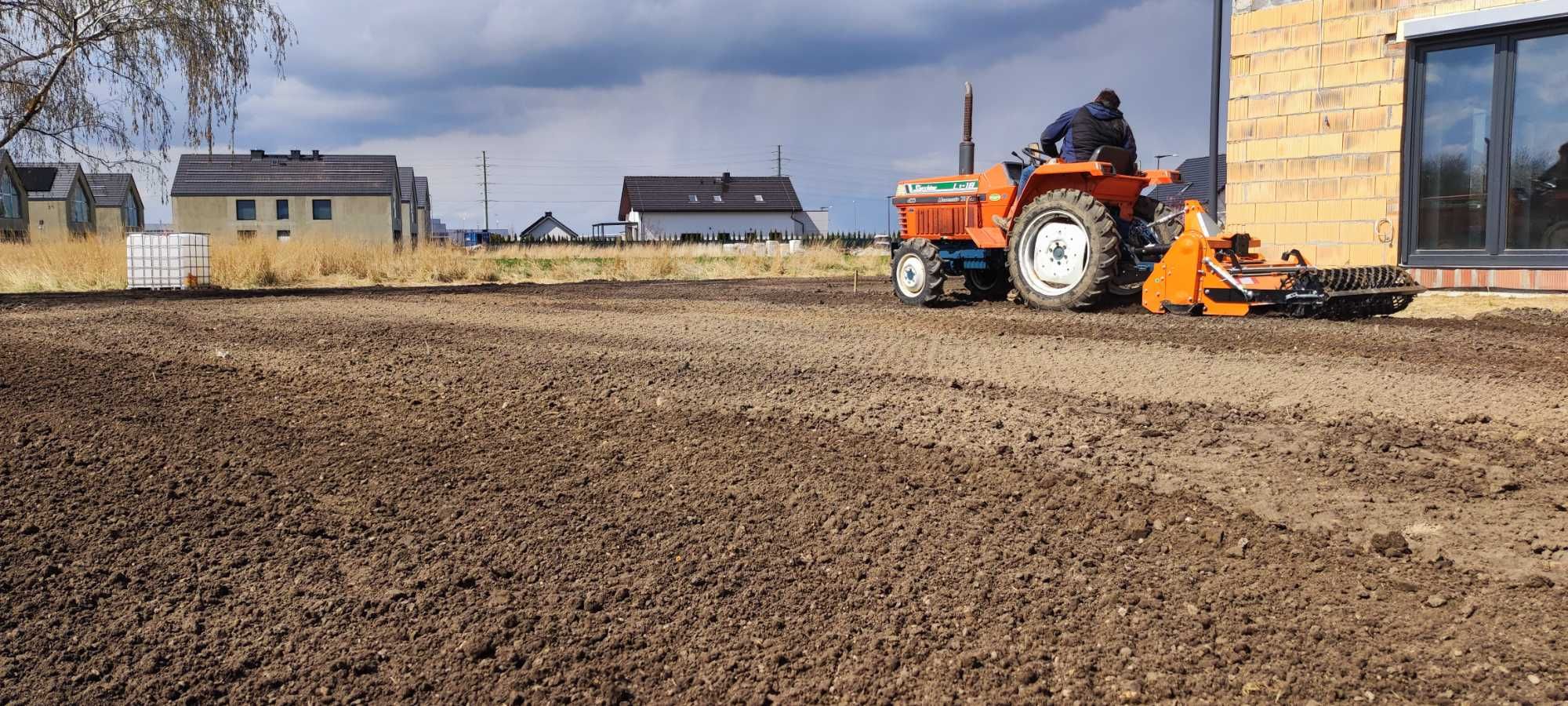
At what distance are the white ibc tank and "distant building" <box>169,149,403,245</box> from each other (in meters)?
44.9

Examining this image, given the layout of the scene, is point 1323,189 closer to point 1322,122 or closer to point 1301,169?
point 1301,169

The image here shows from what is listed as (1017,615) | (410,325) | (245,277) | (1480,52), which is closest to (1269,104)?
(1480,52)

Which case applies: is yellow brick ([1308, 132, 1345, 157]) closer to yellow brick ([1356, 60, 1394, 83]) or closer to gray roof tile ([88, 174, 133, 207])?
yellow brick ([1356, 60, 1394, 83])

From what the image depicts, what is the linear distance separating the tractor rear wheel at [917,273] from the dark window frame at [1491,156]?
4390 millimetres

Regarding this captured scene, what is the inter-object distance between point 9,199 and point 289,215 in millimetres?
13338

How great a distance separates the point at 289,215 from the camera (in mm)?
60750

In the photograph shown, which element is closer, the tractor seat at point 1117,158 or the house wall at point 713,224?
the tractor seat at point 1117,158

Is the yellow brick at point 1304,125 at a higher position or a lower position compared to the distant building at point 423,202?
lower

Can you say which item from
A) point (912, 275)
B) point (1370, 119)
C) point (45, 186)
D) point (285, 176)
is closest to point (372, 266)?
point (912, 275)

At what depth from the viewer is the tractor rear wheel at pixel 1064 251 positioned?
28.6 feet

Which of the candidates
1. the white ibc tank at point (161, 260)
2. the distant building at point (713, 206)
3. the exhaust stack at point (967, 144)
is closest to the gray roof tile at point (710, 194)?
the distant building at point (713, 206)

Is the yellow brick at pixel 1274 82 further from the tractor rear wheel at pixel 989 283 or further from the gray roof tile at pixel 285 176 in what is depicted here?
the gray roof tile at pixel 285 176

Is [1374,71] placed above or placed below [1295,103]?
above

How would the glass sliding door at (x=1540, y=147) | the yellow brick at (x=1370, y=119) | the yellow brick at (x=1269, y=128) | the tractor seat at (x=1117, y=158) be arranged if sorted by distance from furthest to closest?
the yellow brick at (x=1269, y=128) → the yellow brick at (x=1370, y=119) → the glass sliding door at (x=1540, y=147) → the tractor seat at (x=1117, y=158)
